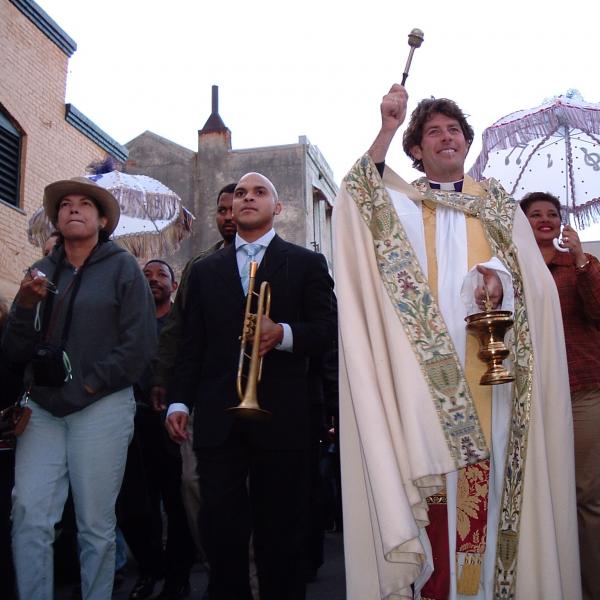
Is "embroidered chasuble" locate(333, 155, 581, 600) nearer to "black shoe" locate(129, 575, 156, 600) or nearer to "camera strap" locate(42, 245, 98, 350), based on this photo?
"camera strap" locate(42, 245, 98, 350)

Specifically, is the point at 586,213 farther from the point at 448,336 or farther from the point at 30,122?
the point at 30,122

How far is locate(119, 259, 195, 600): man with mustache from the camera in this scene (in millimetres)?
4973

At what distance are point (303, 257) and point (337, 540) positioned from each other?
207 inches

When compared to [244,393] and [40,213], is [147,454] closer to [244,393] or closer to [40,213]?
[244,393]

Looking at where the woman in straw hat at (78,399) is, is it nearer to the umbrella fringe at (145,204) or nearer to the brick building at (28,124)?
the umbrella fringe at (145,204)

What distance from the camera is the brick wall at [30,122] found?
11.4 m

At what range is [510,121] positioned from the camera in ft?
17.4

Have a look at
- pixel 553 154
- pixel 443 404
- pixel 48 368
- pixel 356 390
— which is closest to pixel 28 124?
pixel 553 154

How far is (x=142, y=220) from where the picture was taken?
734cm

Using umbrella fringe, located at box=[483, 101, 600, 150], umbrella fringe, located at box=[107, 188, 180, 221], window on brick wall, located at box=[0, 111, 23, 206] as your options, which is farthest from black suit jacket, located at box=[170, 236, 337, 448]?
window on brick wall, located at box=[0, 111, 23, 206]

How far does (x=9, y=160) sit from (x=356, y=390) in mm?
9817

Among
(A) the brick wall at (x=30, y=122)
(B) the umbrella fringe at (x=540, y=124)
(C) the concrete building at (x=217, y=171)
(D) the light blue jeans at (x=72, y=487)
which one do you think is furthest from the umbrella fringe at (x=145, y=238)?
(C) the concrete building at (x=217, y=171)

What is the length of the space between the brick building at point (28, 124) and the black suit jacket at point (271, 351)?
25.4 ft

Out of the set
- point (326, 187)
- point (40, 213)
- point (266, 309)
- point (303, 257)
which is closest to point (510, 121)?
point (303, 257)
